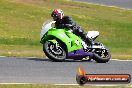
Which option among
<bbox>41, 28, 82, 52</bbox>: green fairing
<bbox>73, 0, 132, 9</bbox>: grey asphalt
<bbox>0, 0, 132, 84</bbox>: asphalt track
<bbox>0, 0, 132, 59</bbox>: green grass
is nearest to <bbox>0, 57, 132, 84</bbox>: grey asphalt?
<bbox>0, 0, 132, 84</bbox>: asphalt track

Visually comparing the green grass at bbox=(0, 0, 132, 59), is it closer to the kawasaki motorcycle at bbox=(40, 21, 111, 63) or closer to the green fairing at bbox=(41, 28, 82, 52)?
the kawasaki motorcycle at bbox=(40, 21, 111, 63)

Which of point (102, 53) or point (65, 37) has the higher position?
point (65, 37)

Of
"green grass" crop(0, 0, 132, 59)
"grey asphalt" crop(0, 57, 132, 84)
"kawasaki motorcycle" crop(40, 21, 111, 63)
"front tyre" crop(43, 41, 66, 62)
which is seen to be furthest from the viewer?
"green grass" crop(0, 0, 132, 59)

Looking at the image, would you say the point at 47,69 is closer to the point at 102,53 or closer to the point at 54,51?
the point at 54,51

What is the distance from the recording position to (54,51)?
622 inches

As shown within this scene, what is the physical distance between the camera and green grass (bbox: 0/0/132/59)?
2464 centimetres

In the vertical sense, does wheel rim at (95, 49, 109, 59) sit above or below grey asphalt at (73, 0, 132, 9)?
above

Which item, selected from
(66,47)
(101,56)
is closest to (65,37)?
(66,47)

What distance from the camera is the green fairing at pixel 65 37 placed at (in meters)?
15.9

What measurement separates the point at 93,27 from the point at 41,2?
23.3ft

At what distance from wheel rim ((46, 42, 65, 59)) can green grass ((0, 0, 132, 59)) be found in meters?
4.28

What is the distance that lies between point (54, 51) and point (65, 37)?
527 millimetres

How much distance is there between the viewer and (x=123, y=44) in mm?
25281

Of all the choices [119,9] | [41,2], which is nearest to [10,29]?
[41,2]
